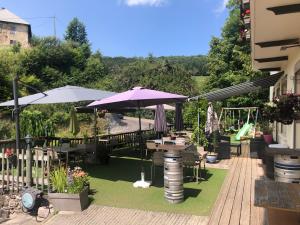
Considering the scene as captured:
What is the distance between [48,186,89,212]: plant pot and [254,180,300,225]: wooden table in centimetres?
317

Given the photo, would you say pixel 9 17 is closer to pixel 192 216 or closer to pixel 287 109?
pixel 192 216

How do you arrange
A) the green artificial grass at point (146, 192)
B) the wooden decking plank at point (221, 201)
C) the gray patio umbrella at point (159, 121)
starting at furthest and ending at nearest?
the gray patio umbrella at point (159, 121)
the green artificial grass at point (146, 192)
the wooden decking plank at point (221, 201)

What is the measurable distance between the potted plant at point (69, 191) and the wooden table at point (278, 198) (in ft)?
10.5

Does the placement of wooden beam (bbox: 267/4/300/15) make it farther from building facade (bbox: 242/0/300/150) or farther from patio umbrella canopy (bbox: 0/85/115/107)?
patio umbrella canopy (bbox: 0/85/115/107)

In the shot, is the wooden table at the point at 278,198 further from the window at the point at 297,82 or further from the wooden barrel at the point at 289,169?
the window at the point at 297,82

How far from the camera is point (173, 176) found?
5664mm

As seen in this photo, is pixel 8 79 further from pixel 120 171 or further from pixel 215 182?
pixel 215 182

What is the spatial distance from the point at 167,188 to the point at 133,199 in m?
0.74

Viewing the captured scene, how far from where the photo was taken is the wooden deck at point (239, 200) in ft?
15.7

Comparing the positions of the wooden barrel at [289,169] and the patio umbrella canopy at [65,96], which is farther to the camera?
the patio umbrella canopy at [65,96]

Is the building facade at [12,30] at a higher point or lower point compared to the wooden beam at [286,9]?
higher

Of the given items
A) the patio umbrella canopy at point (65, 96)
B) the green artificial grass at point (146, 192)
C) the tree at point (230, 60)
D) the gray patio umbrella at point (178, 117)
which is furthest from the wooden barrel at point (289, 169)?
the tree at point (230, 60)

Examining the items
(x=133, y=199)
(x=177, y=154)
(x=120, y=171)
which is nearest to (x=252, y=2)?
(x=177, y=154)

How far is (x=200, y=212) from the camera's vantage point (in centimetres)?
525
